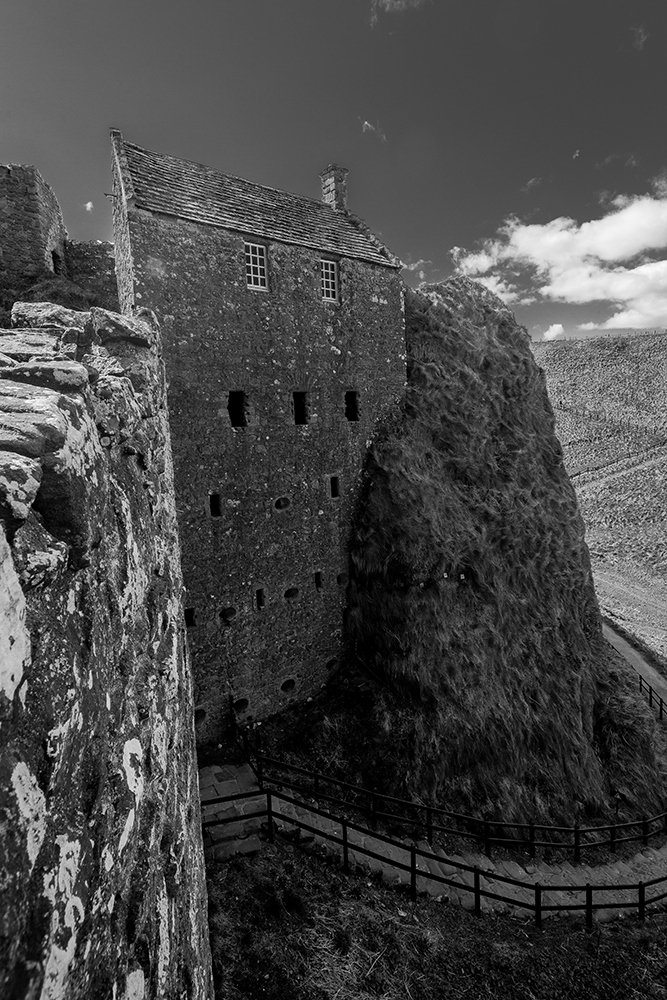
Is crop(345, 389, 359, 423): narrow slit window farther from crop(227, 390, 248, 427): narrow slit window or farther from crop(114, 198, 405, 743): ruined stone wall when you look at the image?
crop(227, 390, 248, 427): narrow slit window

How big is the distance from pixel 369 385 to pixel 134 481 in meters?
11.3

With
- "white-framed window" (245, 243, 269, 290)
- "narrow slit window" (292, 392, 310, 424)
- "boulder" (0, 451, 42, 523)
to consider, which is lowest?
"boulder" (0, 451, 42, 523)

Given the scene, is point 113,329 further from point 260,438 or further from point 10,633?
point 260,438

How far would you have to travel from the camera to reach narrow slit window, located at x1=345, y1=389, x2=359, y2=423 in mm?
14562

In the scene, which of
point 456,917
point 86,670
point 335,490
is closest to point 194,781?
point 86,670

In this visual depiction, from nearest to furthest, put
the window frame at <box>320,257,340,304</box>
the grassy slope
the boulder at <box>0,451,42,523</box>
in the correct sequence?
the boulder at <box>0,451,42,523</box> → the grassy slope → the window frame at <box>320,257,340,304</box>

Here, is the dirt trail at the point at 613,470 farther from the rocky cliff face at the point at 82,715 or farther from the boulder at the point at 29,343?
the rocky cliff face at the point at 82,715

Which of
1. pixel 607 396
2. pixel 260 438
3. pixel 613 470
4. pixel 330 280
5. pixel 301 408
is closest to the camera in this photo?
pixel 260 438

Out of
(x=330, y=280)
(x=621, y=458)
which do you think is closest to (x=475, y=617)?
(x=330, y=280)

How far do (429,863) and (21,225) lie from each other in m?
19.6

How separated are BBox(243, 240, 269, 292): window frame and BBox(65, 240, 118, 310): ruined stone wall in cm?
726

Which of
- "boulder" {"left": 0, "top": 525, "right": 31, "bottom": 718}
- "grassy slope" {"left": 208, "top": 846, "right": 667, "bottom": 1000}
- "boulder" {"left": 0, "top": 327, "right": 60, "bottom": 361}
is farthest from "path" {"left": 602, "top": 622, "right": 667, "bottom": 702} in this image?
"boulder" {"left": 0, "top": 525, "right": 31, "bottom": 718}

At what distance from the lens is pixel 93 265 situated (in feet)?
58.7

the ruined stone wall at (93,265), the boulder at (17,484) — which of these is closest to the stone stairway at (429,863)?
the boulder at (17,484)
